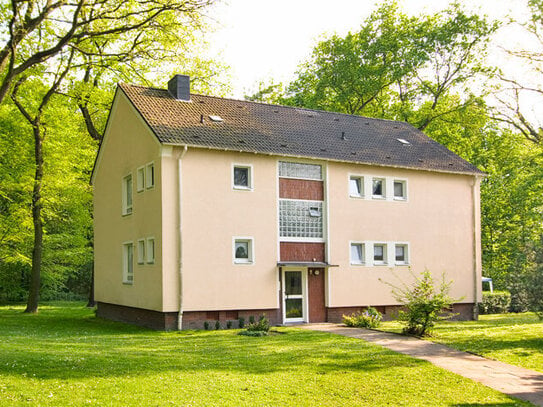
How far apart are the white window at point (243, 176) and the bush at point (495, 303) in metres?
15.0

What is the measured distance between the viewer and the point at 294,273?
23672 millimetres

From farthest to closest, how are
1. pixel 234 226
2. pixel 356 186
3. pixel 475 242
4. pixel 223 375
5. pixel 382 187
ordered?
pixel 475 242 → pixel 382 187 → pixel 356 186 → pixel 234 226 → pixel 223 375

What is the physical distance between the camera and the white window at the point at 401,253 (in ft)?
85.5

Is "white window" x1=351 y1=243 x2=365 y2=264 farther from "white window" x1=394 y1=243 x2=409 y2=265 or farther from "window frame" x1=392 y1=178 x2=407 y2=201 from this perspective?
"window frame" x1=392 y1=178 x2=407 y2=201

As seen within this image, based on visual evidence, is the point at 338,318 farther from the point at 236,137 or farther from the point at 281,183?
the point at 236,137

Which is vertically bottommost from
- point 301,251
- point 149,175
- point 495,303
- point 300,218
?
point 495,303

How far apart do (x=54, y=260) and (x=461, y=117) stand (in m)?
28.7

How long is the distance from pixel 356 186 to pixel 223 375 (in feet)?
46.6

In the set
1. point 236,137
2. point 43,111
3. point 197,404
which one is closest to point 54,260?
point 43,111

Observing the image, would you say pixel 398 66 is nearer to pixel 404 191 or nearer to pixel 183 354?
pixel 404 191

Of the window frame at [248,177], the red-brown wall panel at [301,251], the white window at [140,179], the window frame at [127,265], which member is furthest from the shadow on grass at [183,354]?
the white window at [140,179]

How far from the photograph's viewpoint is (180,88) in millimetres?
25219

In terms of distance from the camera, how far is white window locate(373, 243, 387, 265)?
83.7 ft

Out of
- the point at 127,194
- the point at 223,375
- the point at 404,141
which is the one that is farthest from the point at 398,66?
the point at 223,375
